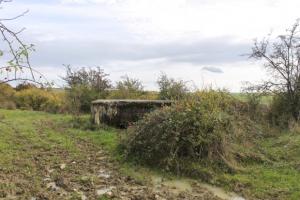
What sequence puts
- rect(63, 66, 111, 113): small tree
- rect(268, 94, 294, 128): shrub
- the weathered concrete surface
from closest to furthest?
1. the weathered concrete surface
2. rect(268, 94, 294, 128): shrub
3. rect(63, 66, 111, 113): small tree

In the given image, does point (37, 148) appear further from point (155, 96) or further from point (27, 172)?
point (155, 96)

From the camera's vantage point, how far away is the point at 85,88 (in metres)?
22.7

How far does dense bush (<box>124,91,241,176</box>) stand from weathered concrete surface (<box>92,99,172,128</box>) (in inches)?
165

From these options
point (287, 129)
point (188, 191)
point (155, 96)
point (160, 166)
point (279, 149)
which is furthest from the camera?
point (155, 96)

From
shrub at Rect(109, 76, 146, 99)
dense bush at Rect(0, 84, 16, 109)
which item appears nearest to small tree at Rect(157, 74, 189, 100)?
shrub at Rect(109, 76, 146, 99)

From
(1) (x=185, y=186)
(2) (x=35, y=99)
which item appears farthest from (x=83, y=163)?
(2) (x=35, y=99)

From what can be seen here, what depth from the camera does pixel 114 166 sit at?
9.64 m

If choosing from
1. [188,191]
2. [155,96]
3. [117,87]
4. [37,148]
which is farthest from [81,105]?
[188,191]

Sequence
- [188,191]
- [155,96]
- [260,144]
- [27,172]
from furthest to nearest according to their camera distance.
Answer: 1. [155,96]
2. [260,144]
3. [27,172]
4. [188,191]

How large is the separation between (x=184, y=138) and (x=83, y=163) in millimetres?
2030

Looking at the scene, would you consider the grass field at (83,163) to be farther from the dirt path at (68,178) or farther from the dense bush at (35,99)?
the dense bush at (35,99)

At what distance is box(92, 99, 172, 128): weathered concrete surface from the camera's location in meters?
15.0

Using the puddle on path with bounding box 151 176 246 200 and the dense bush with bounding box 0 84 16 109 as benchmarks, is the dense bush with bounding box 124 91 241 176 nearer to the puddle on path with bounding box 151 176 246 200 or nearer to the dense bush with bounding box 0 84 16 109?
the puddle on path with bounding box 151 176 246 200

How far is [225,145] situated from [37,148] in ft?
14.5
